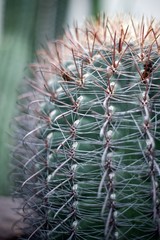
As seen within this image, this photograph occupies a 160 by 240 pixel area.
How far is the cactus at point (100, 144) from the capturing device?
127 cm

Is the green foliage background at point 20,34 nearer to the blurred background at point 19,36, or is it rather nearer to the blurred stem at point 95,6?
the blurred background at point 19,36

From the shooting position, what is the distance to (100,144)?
50.7 inches

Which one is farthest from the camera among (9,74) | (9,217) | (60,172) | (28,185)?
(9,74)

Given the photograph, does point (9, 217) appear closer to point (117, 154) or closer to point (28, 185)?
point (28, 185)

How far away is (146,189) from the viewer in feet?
4.18

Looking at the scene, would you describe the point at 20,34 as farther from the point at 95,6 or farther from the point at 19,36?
the point at 95,6

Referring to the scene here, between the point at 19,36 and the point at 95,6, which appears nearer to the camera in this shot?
the point at 19,36

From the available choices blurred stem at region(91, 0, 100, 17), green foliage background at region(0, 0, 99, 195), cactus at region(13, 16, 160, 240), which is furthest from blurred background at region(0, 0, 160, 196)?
cactus at region(13, 16, 160, 240)

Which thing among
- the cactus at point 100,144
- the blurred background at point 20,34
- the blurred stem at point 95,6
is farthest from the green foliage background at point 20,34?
the cactus at point 100,144

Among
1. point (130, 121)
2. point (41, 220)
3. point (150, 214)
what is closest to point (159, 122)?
point (130, 121)

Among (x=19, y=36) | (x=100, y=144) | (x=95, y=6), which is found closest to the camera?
(x=100, y=144)

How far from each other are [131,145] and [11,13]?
1613mm

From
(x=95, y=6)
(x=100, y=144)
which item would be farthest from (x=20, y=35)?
(x=100, y=144)

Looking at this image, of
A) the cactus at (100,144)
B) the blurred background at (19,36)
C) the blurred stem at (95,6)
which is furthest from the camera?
the blurred stem at (95,6)
